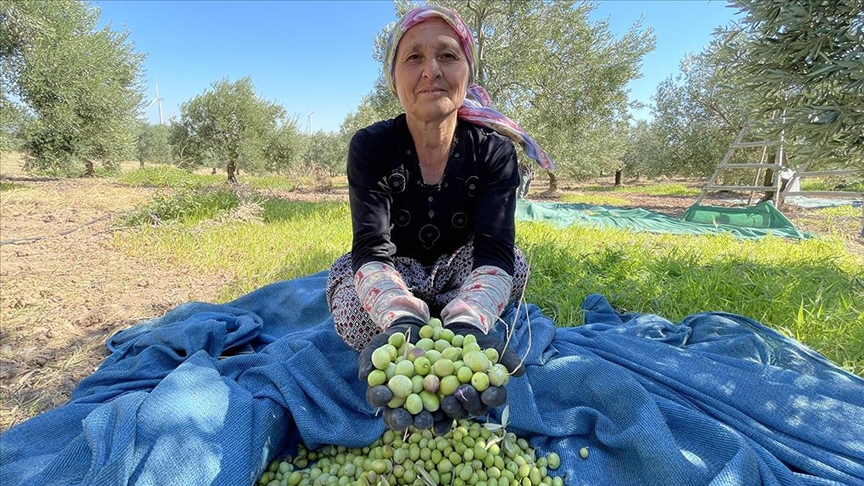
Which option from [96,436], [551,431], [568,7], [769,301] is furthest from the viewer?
[568,7]

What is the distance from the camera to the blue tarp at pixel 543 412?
1537mm

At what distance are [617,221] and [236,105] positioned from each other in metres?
14.3

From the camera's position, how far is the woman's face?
6.23ft

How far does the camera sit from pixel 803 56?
3.78 m

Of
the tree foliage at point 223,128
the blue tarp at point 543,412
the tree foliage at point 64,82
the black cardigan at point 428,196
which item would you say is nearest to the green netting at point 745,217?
the blue tarp at point 543,412

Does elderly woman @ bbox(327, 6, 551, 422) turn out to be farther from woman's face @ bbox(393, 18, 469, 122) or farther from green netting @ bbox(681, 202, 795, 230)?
green netting @ bbox(681, 202, 795, 230)

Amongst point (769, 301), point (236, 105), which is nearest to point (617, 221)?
point (769, 301)

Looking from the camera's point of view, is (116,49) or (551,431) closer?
(551,431)

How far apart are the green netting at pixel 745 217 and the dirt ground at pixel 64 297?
3.29 feet

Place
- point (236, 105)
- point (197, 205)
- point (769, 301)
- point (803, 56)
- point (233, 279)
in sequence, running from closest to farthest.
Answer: point (769, 301), point (803, 56), point (233, 279), point (197, 205), point (236, 105)

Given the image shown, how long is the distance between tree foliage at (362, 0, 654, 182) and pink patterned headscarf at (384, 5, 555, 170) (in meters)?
7.47

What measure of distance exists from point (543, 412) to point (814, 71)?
389 cm

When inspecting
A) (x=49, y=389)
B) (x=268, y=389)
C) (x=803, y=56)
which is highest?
(x=803, y=56)

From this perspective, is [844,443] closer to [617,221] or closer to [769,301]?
[769,301]
